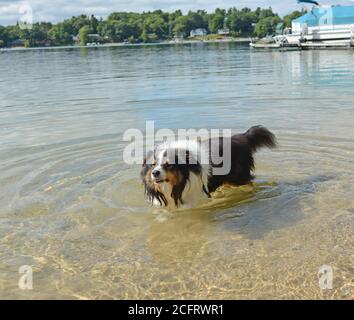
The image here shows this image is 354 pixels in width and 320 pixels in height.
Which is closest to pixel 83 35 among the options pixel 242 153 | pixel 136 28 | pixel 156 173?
pixel 136 28

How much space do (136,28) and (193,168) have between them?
615ft

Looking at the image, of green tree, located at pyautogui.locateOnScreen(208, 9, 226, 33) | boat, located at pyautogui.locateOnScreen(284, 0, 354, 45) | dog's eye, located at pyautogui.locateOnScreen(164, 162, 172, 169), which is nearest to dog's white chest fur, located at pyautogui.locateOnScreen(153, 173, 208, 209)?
Answer: dog's eye, located at pyautogui.locateOnScreen(164, 162, 172, 169)

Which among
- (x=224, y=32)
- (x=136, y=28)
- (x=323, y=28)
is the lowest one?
(x=323, y=28)

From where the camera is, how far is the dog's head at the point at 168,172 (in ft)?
20.9

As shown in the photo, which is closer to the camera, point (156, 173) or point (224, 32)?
point (156, 173)

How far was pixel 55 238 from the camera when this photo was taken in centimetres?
622

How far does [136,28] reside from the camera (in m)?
186

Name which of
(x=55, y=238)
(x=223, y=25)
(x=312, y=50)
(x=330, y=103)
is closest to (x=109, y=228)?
(x=55, y=238)

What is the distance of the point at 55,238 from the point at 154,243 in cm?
131

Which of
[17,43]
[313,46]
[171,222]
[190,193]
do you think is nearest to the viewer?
[171,222]

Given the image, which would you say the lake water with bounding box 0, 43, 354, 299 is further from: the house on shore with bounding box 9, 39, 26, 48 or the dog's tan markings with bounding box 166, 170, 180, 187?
the house on shore with bounding box 9, 39, 26, 48

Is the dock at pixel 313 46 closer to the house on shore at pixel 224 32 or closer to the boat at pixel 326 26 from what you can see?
the boat at pixel 326 26

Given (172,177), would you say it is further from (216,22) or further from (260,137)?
(216,22)
